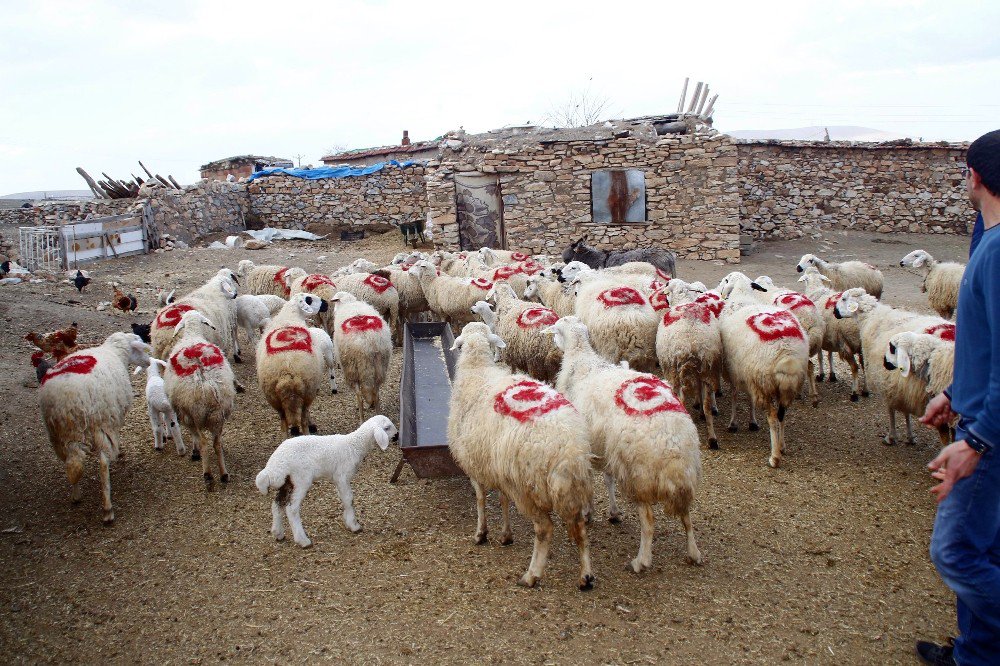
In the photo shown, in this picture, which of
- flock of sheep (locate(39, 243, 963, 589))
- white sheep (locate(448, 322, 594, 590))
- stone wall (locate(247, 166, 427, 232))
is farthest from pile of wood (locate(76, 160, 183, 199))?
white sheep (locate(448, 322, 594, 590))

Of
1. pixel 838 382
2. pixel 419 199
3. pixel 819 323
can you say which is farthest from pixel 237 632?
pixel 419 199

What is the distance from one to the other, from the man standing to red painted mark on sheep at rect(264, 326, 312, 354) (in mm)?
5596

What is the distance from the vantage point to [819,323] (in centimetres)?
795

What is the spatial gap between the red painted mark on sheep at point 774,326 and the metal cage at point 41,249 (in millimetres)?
15901

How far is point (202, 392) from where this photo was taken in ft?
20.5

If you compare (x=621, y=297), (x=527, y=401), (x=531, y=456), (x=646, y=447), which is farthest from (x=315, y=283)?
(x=646, y=447)

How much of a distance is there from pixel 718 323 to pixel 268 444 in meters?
4.99

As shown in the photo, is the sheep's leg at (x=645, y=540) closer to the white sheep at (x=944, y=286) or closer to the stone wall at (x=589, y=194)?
the white sheep at (x=944, y=286)

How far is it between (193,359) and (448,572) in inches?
129

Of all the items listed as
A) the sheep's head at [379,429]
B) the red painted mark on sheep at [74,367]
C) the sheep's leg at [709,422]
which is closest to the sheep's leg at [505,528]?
the sheep's head at [379,429]

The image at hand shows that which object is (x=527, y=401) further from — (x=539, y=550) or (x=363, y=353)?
(x=363, y=353)

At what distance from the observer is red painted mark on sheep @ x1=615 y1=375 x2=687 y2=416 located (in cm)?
487

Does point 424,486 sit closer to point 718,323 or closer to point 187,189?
point 718,323

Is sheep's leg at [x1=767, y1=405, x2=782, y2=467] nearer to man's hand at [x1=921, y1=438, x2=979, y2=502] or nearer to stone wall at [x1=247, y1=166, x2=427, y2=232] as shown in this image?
man's hand at [x1=921, y1=438, x2=979, y2=502]
